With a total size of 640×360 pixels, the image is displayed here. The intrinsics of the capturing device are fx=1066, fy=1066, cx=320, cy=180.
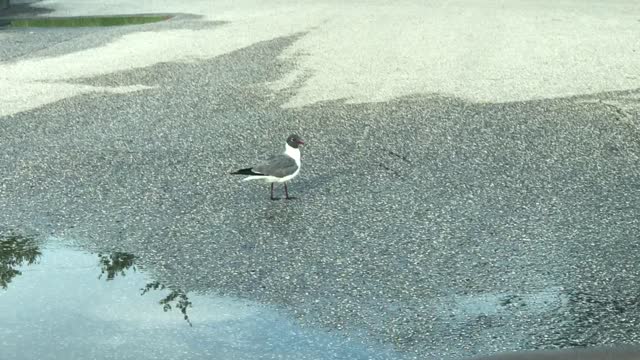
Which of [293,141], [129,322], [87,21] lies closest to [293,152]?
[293,141]

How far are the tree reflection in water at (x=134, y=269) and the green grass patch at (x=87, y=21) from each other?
10667 millimetres

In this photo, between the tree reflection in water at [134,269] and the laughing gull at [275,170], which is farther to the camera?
the laughing gull at [275,170]

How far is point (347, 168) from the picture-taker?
28.3 feet

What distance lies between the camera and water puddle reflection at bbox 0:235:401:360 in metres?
5.25

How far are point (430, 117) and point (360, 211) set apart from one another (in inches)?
113

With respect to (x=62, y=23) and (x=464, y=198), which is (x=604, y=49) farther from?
(x=62, y=23)

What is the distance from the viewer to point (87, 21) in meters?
17.3

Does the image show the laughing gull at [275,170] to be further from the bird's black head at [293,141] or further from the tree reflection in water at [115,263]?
the tree reflection in water at [115,263]

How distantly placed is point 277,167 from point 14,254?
1965 mm

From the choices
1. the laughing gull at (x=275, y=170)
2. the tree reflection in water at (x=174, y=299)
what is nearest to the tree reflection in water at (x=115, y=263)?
the tree reflection in water at (x=174, y=299)

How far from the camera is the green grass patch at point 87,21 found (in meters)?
16.9

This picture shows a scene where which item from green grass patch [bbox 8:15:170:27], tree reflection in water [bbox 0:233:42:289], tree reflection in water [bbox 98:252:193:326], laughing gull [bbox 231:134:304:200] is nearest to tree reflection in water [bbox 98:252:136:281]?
tree reflection in water [bbox 98:252:193:326]

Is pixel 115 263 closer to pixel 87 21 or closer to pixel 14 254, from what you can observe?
pixel 14 254

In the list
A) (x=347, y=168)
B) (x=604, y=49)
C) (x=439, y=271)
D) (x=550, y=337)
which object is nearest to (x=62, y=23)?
(x=604, y=49)
